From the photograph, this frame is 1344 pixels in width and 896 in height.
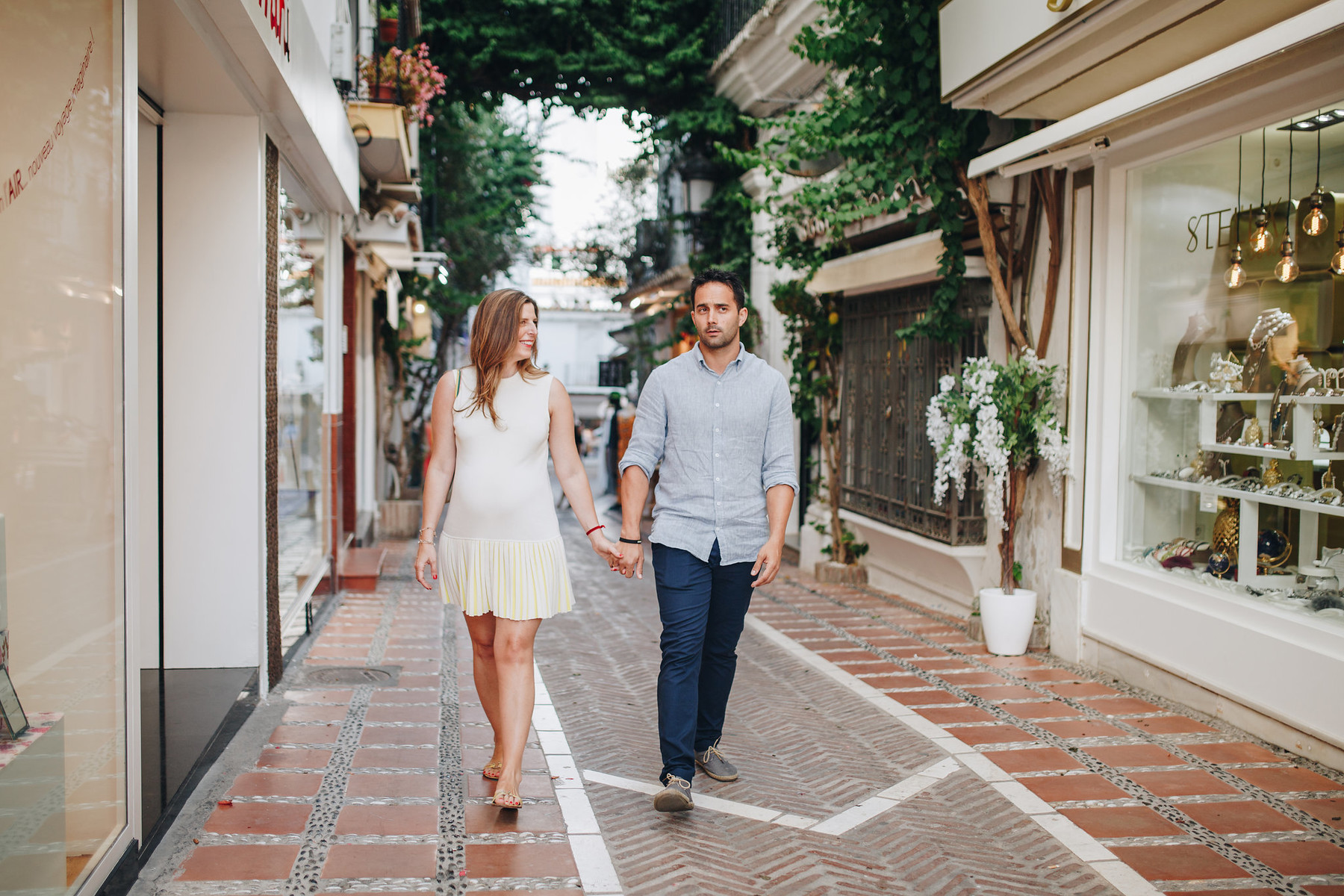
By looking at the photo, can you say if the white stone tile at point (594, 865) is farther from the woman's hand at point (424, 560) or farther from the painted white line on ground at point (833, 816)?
the woman's hand at point (424, 560)

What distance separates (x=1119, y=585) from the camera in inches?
253

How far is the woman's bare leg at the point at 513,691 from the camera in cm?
410

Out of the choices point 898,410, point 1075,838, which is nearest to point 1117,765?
point 1075,838

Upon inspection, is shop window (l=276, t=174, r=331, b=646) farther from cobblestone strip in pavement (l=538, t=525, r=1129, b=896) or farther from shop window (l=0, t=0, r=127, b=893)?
shop window (l=0, t=0, r=127, b=893)

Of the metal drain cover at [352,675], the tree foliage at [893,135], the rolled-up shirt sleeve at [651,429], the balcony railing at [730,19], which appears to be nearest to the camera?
the rolled-up shirt sleeve at [651,429]

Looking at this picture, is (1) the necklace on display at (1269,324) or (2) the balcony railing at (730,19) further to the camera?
(2) the balcony railing at (730,19)

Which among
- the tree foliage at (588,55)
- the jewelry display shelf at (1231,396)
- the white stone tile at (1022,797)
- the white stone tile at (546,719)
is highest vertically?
the tree foliage at (588,55)

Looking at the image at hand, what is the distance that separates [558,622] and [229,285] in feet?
11.9

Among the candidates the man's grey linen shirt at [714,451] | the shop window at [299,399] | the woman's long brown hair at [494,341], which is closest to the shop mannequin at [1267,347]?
the man's grey linen shirt at [714,451]

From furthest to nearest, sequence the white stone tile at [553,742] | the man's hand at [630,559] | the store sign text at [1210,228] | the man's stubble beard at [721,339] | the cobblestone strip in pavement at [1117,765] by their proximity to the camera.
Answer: the store sign text at [1210,228] → the white stone tile at [553,742] → the man's stubble beard at [721,339] → the man's hand at [630,559] → the cobblestone strip in pavement at [1117,765]

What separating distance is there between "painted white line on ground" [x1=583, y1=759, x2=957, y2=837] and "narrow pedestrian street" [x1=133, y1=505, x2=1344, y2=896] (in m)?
0.01

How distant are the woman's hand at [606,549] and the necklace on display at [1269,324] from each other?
3753mm

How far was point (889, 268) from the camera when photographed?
8.88m

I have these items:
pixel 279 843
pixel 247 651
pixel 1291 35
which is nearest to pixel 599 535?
pixel 279 843
